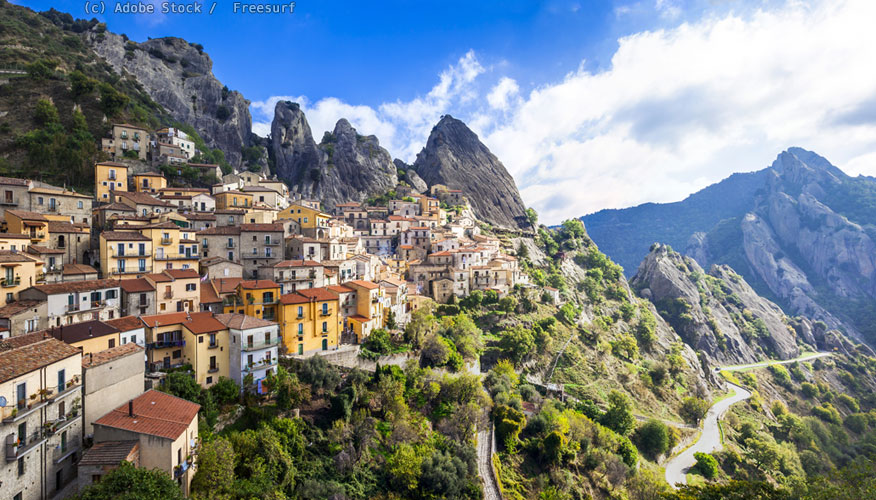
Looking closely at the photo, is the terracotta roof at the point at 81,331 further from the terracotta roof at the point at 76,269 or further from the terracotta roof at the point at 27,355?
the terracotta roof at the point at 76,269

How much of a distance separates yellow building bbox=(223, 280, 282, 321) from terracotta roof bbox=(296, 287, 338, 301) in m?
2.55

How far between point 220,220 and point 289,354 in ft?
81.1

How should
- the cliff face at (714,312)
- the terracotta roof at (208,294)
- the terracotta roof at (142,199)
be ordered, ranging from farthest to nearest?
1. the cliff face at (714,312)
2. the terracotta roof at (142,199)
3. the terracotta roof at (208,294)

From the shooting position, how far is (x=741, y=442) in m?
62.4

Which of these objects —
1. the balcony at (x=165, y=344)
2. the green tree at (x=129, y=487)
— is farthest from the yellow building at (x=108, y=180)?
the green tree at (x=129, y=487)

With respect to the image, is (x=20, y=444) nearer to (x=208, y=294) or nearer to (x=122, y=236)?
(x=208, y=294)

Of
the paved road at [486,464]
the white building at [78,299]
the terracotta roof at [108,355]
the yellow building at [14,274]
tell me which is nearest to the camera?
the terracotta roof at [108,355]

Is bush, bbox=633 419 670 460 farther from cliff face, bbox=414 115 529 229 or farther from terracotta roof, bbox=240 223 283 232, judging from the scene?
cliff face, bbox=414 115 529 229

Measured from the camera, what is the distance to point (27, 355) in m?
17.8

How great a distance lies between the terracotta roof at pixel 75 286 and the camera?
84.3ft

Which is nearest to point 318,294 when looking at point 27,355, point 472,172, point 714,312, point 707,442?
point 27,355

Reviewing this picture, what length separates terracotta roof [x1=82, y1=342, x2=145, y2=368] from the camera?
20.9 metres

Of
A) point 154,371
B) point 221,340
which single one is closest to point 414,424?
point 221,340

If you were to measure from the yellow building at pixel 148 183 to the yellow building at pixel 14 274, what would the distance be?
95.5 ft
